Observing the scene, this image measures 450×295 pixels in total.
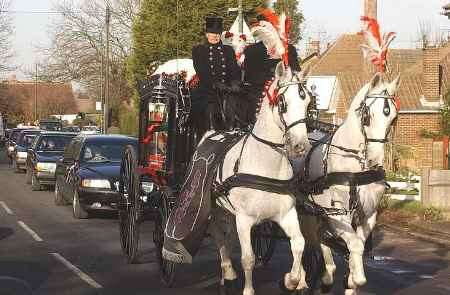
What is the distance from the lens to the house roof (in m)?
36.2

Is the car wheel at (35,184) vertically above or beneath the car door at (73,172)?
beneath

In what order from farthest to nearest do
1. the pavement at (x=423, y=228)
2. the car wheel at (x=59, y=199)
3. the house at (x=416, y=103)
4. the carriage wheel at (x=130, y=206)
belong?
the house at (x=416, y=103) < the car wheel at (x=59, y=199) < the pavement at (x=423, y=228) < the carriage wheel at (x=130, y=206)

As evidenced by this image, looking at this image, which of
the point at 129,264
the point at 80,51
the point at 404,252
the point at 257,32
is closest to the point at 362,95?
the point at 257,32

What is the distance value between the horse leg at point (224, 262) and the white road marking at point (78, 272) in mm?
1530

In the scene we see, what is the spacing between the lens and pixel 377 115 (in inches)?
329

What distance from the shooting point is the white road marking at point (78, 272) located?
10.6 m

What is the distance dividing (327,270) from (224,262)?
4.00 feet

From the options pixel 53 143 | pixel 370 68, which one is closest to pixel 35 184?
pixel 53 143

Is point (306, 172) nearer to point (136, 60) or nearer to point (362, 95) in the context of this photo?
point (362, 95)

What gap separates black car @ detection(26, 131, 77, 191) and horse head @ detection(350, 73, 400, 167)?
17561 millimetres

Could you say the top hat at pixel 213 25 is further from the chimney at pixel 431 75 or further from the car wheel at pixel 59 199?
the chimney at pixel 431 75

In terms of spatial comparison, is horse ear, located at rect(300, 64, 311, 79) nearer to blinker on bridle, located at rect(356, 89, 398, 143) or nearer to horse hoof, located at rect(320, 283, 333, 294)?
blinker on bridle, located at rect(356, 89, 398, 143)

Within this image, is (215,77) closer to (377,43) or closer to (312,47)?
(377,43)

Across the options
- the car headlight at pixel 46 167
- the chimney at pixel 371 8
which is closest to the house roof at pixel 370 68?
the chimney at pixel 371 8
